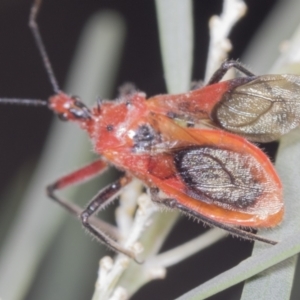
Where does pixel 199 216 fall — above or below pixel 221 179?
below

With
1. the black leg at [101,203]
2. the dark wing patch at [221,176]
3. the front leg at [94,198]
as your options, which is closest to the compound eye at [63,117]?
the front leg at [94,198]

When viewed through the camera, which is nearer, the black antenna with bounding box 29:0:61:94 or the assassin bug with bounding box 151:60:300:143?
the assassin bug with bounding box 151:60:300:143

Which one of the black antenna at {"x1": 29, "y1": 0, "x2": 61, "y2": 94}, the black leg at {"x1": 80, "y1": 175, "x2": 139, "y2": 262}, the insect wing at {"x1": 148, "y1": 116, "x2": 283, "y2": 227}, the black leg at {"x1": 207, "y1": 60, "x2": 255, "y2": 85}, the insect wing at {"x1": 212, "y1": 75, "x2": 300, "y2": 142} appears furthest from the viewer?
the black antenna at {"x1": 29, "y1": 0, "x2": 61, "y2": 94}

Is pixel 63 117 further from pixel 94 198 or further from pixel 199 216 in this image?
pixel 199 216

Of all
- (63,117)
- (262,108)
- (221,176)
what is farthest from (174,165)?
(63,117)

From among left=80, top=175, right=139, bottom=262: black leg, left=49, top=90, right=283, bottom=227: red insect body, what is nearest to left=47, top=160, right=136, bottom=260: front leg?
left=80, top=175, right=139, bottom=262: black leg

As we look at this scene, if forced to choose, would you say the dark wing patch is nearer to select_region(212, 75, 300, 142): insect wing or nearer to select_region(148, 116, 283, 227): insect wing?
select_region(148, 116, 283, 227): insect wing

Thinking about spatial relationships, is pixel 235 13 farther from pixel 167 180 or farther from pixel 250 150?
pixel 167 180

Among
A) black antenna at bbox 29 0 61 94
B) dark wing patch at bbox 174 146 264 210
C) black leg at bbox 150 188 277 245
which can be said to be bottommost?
black leg at bbox 150 188 277 245
